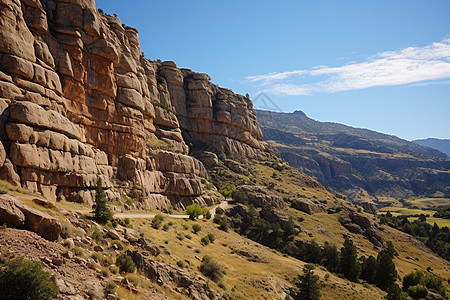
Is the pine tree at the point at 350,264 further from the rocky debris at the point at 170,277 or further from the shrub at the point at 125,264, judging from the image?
the shrub at the point at 125,264

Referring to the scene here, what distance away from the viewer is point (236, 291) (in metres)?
30.4

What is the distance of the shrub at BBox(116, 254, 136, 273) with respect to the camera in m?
20.8

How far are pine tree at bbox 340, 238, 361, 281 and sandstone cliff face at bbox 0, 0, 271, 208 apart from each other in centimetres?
2867

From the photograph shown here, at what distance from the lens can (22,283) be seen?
41.7 ft

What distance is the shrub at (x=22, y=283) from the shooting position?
12680 mm

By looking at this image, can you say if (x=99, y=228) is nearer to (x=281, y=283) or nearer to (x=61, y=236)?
(x=61, y=236)

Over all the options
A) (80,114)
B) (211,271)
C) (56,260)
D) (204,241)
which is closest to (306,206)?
(204,241)

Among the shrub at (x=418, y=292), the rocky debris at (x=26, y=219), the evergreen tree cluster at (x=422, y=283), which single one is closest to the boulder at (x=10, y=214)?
the rocky debris at (x=26, y=219)

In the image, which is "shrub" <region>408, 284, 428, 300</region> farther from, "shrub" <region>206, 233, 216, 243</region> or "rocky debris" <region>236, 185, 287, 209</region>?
"shrub" <region>206, 233, 216, 243</region>

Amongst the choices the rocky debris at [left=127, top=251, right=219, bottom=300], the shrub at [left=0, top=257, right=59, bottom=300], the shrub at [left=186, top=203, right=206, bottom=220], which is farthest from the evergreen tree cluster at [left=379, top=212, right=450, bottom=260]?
the shrub at [left=0, top=257, right=59, bottom=300]

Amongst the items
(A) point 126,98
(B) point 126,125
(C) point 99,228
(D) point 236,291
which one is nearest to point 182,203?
(B) point 126,125

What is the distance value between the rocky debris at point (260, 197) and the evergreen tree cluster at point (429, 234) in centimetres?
3317

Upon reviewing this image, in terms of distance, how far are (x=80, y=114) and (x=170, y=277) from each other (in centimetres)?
3188

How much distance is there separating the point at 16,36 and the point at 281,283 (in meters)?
41.7
